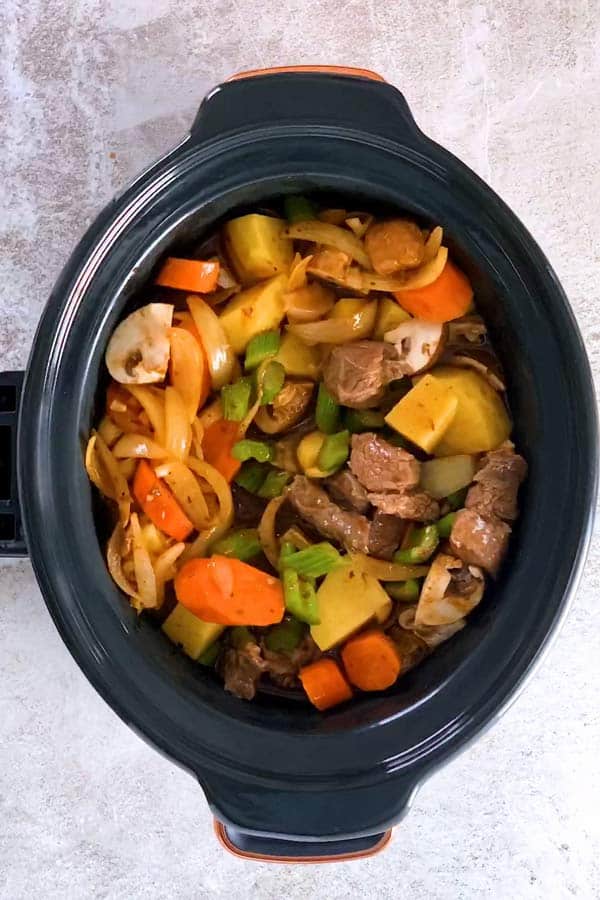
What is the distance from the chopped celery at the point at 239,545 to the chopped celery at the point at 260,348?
28cm

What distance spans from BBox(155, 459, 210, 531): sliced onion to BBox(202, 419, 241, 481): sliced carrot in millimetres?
54

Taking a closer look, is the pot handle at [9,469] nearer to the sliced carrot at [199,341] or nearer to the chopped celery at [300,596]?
the sliced carrot at [199,341]

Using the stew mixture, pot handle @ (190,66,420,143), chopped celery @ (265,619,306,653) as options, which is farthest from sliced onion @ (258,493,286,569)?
pot handle @ (190,66,420,143)

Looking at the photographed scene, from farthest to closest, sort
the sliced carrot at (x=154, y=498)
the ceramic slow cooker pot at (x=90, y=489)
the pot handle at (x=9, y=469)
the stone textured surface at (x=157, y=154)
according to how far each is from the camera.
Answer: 1. the stone textured surface at (x=157, y=154)
2. the pot handle at (x=9, y=469)
3. the sliced carrot at (x=154, y=498)
4. the ceramic slow cooker pot at (x=90, y=489)

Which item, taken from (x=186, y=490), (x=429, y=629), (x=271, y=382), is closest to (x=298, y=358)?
(x=271, y=382)

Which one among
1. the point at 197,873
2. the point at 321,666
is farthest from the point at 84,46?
the point at 197,873

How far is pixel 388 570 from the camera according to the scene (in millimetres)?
1572

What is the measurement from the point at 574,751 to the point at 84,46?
1.68 meters

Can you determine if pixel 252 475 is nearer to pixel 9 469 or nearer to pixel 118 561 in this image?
pixel 118 561

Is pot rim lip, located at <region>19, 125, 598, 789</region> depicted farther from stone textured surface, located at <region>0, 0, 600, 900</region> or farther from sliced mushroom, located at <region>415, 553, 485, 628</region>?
stone textured surface, located at <region>0, 0, 600, 900</region>

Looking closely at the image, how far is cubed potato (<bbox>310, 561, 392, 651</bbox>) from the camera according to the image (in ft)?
5.13

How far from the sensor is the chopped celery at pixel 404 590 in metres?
1.57

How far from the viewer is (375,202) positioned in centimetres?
153

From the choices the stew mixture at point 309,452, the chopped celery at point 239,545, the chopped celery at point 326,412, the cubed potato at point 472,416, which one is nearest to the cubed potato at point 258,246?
the stew mixture at point 309,452
